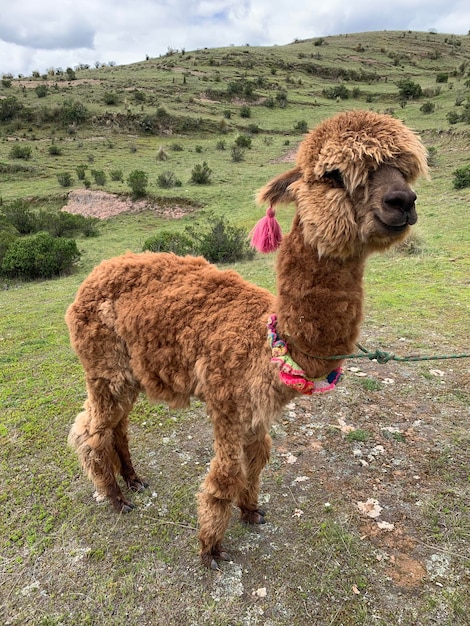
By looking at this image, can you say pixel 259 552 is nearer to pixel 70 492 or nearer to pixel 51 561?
pixel 51 561

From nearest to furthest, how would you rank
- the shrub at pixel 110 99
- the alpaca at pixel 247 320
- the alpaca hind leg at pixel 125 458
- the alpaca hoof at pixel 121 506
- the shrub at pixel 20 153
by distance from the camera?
the alpaca at pixel 247 320 → the alpaca hoof at pixel 121 506 → the alpaca hind leg at pixel 125 458 → the shrub at pixel 20 153 → the shrub at pixel 110 99

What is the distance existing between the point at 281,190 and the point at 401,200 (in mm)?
636

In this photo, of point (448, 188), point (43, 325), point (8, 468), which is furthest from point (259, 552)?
point (448, 188)

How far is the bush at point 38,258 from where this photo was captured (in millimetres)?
12344

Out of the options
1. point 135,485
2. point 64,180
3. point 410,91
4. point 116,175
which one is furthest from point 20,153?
point 410,91

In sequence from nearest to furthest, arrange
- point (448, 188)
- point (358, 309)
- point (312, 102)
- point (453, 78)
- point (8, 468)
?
point (358, 309)
point (8, 468)
point (448, 188)
point (312, 102)
point (453, 78)

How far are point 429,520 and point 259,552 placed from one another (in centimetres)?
135

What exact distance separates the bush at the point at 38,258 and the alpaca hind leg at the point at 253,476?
11443 millimetres

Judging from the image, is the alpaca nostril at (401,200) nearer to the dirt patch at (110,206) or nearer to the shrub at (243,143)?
the dirt patch at (110,206)

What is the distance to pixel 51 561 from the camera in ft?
9.43

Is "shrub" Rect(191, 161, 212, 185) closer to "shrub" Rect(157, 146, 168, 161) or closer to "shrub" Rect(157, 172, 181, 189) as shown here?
"shrub" Rect(157, 172, 181, 189)

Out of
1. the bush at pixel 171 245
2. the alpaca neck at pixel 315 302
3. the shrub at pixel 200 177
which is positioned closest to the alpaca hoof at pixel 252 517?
the alpaca neck at pixel 315 302

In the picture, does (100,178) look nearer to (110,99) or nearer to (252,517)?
(110,99)

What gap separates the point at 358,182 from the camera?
1758 millimetres
